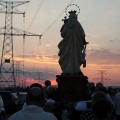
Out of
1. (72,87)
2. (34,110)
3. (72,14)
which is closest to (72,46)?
(72,14)

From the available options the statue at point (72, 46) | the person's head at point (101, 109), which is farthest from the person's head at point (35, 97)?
the statue at point (72, 46)

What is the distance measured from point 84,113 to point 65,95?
16.4 metres

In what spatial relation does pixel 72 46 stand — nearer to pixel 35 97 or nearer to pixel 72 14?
pixel 72 14

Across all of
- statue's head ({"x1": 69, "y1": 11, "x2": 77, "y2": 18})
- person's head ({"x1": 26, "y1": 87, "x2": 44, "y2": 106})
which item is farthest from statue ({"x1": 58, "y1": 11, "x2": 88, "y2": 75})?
person's head ({"x1": 26, "y1": 87, "x2": 44, "y2": 106})

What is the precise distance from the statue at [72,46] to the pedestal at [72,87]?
2.59ft

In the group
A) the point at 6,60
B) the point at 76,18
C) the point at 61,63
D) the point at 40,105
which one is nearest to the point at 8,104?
the point at 61,63

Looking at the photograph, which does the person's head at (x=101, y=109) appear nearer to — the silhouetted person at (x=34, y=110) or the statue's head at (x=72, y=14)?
the silhouetted person at (x=34, y=110)

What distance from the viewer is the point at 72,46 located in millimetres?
26359

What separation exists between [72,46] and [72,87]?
250 centimetres

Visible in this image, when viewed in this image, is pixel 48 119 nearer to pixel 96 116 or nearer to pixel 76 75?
pixel 96 116

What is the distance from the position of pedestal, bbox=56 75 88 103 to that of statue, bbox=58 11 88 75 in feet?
2.59

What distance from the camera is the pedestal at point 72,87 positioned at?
25.1 meters

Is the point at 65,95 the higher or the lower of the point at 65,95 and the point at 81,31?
the lower

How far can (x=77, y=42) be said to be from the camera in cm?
2647
